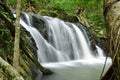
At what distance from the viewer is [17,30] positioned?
4836 mm

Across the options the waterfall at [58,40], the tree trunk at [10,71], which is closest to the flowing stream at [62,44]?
the waterfall at [58,40]

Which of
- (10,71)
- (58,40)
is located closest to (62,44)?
(58,40)

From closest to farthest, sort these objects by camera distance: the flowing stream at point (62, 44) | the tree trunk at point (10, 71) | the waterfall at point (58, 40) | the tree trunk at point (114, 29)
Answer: the tree trunk at point (114, 29), the tree trunk at point (10, 71), the flowing stream at point (62, 44), the waterfall at point (58, 40)

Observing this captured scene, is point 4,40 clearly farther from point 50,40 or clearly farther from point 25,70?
point 50,40

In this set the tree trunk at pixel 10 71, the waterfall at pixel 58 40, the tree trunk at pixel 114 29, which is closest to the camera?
the tree trunk at pixel 114 29

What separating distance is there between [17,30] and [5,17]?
2.89m

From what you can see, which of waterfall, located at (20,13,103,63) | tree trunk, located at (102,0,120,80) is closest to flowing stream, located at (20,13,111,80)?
waterfall, located at (20,13,103,63)

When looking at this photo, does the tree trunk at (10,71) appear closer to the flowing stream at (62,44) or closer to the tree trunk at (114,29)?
the tree trunk at (114,29)

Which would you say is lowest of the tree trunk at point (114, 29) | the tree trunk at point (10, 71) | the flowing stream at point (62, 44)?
the flowing stream at point (62, 44)

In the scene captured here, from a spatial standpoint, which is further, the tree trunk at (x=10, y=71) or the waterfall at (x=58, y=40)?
the waterfall at (x=58, y=40)

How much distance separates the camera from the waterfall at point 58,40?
14961mm

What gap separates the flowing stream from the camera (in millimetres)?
14484

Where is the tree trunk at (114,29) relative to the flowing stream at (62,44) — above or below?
above

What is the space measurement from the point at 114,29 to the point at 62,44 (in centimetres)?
1469
